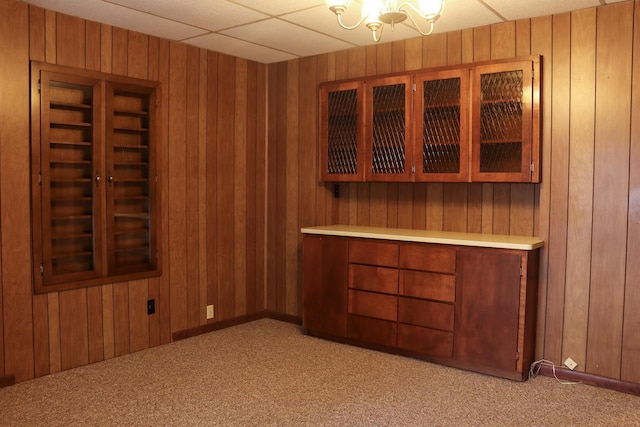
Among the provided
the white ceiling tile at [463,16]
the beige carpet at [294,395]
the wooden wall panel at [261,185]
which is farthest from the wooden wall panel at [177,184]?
the white ceiling tile at [463,16]

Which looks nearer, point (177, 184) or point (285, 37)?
point (285, 37)

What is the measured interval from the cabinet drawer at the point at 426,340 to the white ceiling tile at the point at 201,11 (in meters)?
2.44

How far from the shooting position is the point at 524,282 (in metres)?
3.48

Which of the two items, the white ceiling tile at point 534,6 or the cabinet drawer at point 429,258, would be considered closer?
the white ceiling tile at point 534,6

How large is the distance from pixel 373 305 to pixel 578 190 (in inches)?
64.7

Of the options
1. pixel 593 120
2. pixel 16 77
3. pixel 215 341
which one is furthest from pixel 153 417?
pixel 593 120

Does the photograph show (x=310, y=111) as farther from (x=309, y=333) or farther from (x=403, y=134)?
(x=309, y=333)

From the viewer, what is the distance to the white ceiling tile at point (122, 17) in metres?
3.49

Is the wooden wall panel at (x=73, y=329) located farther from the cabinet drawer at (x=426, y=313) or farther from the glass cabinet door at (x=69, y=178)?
the cabinet drawer at (x=426, y=313)

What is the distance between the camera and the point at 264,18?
3.79 metres

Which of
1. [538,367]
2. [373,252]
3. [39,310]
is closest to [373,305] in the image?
[373,252]

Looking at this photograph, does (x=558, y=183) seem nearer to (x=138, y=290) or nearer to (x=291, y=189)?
(x=291, y=189)

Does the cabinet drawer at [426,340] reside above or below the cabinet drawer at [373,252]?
below

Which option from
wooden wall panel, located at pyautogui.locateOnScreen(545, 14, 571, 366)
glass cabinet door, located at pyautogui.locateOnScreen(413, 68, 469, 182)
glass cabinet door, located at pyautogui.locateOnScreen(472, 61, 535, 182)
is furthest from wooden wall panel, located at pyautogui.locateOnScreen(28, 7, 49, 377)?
wooden wall panel, located at pyautogui.locateOnScreen(545, 14, 571, 366)
